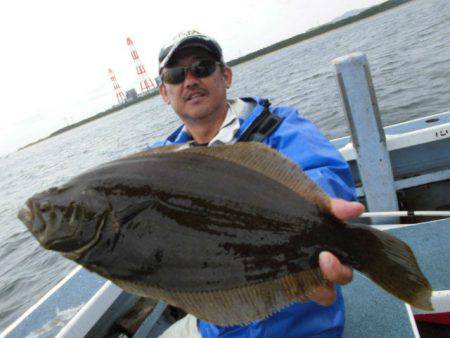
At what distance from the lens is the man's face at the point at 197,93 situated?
135 inches

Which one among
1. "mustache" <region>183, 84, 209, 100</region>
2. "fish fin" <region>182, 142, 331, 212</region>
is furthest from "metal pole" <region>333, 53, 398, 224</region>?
"fish fin" <region>182, 142, 331, 212</region>

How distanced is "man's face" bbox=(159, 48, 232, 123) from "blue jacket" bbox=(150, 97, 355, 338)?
90cm

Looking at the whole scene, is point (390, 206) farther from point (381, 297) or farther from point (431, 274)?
point (381, 297)

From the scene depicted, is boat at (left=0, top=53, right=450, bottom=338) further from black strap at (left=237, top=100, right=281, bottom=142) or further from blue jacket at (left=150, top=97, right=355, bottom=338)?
black strap at (left=237, top=100, right=281, bottom=142)

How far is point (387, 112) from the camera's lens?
13469 millimetres

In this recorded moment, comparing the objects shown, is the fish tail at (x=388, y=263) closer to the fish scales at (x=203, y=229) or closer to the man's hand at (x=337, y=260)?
the man's hand at (x=337, y=260)

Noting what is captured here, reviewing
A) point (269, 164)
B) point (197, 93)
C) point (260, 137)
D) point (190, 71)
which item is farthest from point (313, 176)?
point (190, 71)

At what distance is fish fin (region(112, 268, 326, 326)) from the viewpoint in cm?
171

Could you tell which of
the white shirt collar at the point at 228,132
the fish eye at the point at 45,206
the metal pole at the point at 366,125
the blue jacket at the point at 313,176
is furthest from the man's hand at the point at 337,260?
the metal pole at the point at 366,125

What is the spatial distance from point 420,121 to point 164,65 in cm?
433

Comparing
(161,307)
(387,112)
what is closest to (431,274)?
(161,307)

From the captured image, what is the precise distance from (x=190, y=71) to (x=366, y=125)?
2618mm

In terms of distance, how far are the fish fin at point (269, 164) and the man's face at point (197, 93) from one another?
1.76m

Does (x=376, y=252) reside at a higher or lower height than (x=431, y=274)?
higher
